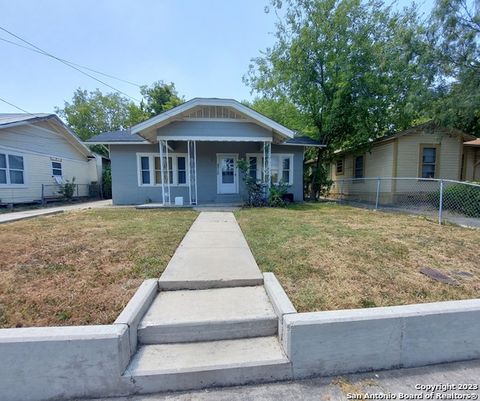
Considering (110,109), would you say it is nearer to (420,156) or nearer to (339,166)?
(339,166)

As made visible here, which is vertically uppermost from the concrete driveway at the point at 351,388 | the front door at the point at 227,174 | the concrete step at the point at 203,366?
the front door at the point at 227,174

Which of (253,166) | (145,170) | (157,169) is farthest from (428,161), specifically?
(145,170)

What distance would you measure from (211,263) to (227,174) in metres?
9.27

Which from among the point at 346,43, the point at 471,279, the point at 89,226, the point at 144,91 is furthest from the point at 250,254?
the point at 144,91

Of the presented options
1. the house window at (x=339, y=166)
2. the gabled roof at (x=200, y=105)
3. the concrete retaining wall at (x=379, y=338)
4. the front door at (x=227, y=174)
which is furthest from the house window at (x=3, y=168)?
the house window at (x=339, y=166)

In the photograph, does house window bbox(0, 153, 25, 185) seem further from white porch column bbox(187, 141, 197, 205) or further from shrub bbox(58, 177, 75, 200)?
white porch column bbox(187, 141, 197, 205)

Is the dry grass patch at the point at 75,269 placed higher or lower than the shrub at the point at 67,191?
lower

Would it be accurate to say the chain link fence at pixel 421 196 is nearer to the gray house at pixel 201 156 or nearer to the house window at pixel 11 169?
the gray house at pixel 201 156

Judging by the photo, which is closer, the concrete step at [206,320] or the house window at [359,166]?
the concrete step at [206,320]

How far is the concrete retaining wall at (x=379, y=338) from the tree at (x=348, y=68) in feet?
40.8

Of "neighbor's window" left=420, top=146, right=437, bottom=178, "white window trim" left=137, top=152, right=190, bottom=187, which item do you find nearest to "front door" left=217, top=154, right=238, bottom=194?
"white window trim" left=137, top=152, right=190, bottom=187

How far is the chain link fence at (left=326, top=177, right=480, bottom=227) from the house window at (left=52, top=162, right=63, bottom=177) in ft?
53.4

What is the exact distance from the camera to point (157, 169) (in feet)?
40.5

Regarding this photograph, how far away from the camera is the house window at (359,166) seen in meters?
15.0
